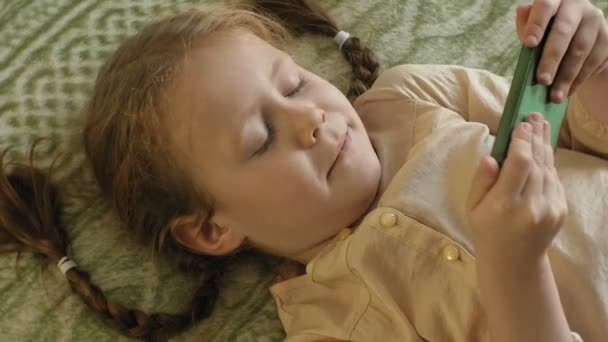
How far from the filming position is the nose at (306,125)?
844mm

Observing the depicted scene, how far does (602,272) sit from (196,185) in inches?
20.2

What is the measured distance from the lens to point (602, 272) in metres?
0.81

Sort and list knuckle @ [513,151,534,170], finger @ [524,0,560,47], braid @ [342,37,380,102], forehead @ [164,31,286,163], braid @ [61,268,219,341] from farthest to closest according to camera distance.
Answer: braid @ [342,37,380,102] < braid @ [61,268,219,341] < forehead @ [164,31,286,163] < finger @ [524,0,560,47] < knuckle @ [513,151,534,170]

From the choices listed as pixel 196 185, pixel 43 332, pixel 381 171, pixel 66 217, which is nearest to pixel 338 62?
pixel 381 171

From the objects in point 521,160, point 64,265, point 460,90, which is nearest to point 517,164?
point 521,160

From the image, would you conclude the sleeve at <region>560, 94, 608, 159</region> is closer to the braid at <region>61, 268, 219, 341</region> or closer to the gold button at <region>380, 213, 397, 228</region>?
the gold button at <region>380, 213, 397, 228</region>

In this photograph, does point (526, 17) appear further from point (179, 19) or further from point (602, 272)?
point (179, 19)

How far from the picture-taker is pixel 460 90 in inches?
40.7

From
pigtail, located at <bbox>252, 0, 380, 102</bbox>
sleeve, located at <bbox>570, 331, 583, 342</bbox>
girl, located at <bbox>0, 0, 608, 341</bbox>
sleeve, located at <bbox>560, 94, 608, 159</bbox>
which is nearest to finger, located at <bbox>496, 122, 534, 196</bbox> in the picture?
girl, located at <bbox>0, 0, 608, 341</bbox>

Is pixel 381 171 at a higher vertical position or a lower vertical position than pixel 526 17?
lower

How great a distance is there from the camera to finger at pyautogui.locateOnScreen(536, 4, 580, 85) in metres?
0.71

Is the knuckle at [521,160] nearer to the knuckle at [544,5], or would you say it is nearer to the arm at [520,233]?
the arm at [520,233]

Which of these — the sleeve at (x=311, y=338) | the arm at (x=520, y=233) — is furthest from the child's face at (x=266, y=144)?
the arm at (x=520, y=233)

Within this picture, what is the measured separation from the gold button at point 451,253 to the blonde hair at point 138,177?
0.31 meters
